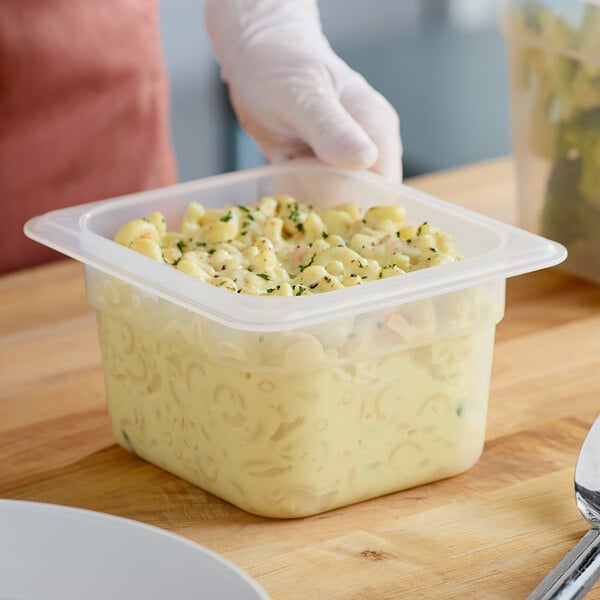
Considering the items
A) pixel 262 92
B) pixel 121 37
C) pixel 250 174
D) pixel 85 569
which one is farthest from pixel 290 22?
pixel 85 569

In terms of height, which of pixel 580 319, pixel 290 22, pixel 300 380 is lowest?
pixel 580 319

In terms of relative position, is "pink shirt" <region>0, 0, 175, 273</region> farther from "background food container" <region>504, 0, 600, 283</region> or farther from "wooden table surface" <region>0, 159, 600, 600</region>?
"background food container" <region>504, 0, 600, 283</region>

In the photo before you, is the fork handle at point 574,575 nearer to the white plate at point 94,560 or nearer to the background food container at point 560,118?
the white plate at point 94,560

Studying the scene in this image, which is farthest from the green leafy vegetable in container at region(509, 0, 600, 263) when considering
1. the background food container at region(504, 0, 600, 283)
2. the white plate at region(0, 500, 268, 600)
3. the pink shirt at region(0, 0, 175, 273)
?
the white plate at region(0, 500, 268, 600)

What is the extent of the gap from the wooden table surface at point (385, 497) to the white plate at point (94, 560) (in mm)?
77

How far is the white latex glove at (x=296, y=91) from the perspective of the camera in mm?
987

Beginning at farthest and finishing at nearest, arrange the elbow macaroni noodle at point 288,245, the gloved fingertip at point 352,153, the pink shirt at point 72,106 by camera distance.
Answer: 1. the pink shirt at point 72,106
2. the gloved fingertip at point 352,153
3. the elbow macaroni noodle at point 288,245

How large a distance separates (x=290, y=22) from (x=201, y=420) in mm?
526

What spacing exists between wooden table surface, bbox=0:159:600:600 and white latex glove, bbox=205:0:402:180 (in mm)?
213

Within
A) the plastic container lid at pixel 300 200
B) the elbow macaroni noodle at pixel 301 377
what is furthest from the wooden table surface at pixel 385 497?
the plastic container lid at pixel 300 200

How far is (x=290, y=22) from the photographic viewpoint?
115cm

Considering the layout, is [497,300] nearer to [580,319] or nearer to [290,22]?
[580,319]

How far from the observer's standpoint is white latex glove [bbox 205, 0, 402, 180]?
99 cm

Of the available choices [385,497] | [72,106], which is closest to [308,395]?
[385,497]
